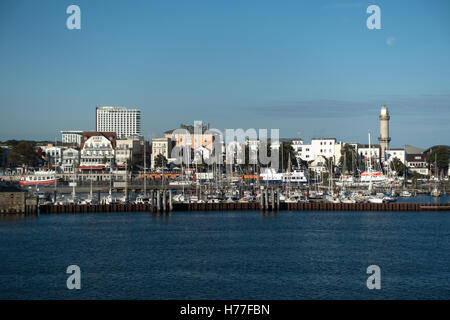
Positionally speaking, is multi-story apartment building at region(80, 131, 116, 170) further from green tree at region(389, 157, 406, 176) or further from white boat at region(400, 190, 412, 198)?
green tree at region(389, 157, 406, 176)

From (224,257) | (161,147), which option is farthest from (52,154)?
(224,257)

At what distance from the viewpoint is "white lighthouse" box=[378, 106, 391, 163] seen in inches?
5433

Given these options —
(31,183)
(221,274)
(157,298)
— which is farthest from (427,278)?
(31,183)

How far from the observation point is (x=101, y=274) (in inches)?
1283

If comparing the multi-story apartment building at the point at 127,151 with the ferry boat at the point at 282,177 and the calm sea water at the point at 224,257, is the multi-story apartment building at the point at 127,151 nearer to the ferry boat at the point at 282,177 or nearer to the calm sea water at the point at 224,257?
the ferry boat at the point at 282,177

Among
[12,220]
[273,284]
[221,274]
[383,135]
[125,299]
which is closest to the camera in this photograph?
[125,299]

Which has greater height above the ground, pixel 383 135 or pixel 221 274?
pixel 383 135

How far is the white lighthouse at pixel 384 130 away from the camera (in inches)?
5433

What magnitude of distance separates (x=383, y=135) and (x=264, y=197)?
82.7 m

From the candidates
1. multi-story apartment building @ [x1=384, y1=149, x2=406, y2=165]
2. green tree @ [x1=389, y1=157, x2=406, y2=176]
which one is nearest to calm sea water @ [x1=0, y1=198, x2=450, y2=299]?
green tree @ [x1=389, y1=157, x2=406, y2=176]

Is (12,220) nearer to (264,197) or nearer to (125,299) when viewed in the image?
(264,197)

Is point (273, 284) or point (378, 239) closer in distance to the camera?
point (273, 284)
